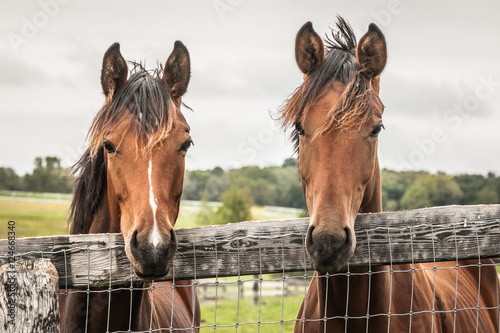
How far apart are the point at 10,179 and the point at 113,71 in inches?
3233

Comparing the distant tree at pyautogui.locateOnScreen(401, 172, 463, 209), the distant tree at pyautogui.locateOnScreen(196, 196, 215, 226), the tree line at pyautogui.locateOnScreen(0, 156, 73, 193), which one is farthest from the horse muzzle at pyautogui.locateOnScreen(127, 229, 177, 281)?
the distant tree at pyautogui.locateOnScreen(401, 172, 463, 209)

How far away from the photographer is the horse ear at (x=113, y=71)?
12.2ft

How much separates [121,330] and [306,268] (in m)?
1.38

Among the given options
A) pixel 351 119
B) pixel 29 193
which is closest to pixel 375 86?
pixel 351 119

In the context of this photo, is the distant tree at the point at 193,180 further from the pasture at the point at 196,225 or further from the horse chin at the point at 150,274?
the pasture at the point at 196,225

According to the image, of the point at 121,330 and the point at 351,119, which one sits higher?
the point at 351,119

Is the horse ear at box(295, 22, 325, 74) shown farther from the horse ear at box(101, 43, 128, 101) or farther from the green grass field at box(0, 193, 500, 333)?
the green grass field at box(0, 193, 500, 333)

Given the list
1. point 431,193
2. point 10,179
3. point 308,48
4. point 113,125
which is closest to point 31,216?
point 10,179

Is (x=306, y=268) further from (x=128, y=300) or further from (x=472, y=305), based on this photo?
(x=472, y=305)

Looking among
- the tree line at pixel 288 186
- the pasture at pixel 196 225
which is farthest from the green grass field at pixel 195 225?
the tree line at pixel 288 186

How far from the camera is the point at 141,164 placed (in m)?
3.31

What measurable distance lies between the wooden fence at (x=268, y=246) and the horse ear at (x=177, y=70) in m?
1.34

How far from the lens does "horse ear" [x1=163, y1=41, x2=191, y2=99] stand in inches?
154

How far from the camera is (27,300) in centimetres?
259
